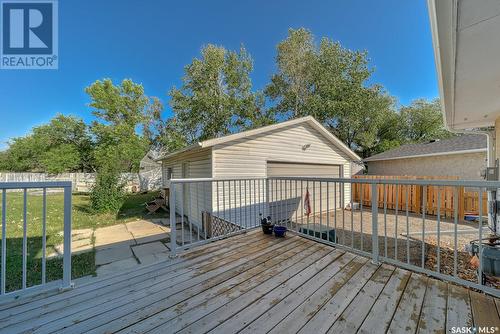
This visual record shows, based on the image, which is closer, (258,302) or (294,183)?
(258,302)

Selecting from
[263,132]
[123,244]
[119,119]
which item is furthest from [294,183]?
[119,119]

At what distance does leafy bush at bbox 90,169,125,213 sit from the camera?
855 cm

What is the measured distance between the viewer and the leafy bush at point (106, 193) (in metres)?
8.55

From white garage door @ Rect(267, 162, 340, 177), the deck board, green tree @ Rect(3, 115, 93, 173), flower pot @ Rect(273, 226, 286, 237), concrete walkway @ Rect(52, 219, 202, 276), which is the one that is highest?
green tree @ Rect(3, 115, 93, 173)

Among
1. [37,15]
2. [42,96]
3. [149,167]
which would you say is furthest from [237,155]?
[42,96]

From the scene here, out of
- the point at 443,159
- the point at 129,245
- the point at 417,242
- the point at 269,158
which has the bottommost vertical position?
the point at 129,245

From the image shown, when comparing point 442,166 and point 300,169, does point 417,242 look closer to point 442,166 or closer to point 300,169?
point 300,169

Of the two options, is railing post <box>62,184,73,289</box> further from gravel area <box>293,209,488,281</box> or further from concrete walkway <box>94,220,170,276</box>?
gravel area <box>293,209,488,281</box>

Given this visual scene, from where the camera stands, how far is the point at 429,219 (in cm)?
721

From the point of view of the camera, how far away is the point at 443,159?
1051cm

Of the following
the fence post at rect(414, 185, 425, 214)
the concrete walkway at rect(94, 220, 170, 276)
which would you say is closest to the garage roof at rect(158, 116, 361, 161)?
the concrete walkway at rect(94, 220, 170, 276)

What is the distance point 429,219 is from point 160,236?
856cm

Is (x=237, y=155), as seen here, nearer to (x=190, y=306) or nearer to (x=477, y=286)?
(x=190, y=306)

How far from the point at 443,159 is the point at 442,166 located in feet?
1.14
